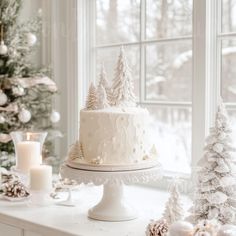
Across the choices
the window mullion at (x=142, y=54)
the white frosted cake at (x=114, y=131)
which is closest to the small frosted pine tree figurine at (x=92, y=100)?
the white frosted cake at (x=114, y=131)

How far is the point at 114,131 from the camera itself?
1655 millimetres

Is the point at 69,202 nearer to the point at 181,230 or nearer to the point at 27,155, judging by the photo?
the point at 27,155

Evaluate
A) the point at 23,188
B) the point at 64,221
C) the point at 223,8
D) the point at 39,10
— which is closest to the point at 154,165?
the point at 64,221

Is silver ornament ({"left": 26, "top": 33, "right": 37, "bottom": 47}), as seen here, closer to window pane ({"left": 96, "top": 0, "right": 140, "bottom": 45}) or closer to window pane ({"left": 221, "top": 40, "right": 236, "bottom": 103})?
window pane ({"left": 96, "top": 0, "right": 140, "bottom": 45})

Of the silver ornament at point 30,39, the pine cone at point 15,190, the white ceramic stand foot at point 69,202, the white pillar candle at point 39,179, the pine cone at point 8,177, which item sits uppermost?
the silver ornament at point 30,39

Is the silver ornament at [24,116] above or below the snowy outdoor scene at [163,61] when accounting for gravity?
below

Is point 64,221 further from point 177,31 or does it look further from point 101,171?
point 177,31

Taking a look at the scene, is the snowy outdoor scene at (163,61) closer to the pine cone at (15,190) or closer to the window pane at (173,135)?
the window pane at (173,135)

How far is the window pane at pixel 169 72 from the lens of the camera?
7.63 feet

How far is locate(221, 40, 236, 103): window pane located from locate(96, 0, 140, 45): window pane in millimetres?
559

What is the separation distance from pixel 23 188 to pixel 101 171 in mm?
614

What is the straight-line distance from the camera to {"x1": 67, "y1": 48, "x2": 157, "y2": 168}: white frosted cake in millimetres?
1654

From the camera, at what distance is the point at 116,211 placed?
1.74 meters

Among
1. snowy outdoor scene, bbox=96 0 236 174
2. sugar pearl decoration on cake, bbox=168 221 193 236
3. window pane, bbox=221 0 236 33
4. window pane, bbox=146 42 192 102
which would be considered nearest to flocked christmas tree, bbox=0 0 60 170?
snowy outdoor scene, bbox=96 0 236 174
